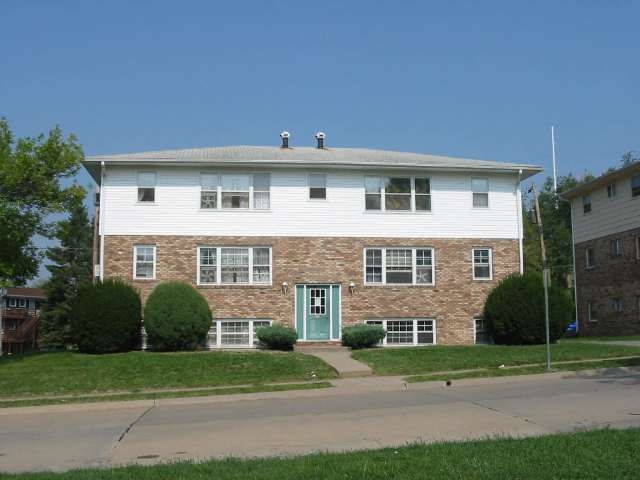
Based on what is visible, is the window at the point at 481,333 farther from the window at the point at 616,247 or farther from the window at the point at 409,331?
the window at the point at 616,247

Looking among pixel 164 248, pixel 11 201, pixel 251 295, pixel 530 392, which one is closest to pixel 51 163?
pixel 11 201

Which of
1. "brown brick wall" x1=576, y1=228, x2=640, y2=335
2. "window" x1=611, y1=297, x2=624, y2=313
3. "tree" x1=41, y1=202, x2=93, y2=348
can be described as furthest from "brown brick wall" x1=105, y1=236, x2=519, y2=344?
"tree" x1=41, y1=202, x2=93, y2=348

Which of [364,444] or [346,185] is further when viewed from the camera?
[346,185]

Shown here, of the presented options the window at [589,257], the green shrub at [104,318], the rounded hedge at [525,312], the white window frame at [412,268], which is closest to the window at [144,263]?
the green shrub at [104,318]

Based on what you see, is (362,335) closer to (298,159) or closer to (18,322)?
(298,159)

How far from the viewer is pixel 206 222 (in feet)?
92.7

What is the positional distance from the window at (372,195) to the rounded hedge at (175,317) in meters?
7.33

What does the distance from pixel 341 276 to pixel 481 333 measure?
19.1ft

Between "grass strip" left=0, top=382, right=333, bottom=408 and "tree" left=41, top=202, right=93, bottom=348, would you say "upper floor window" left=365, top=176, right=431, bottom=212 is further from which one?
"tree" left=41, top=202, right=93, bottom=348

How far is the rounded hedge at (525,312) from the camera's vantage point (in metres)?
27.2

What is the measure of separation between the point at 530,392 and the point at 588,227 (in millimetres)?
26142

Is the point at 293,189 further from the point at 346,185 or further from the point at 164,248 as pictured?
the point at 164,248

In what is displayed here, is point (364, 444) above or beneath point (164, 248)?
beneath

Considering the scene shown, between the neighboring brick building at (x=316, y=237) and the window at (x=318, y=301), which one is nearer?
the neighboring brick building at (x=316, y=237)
